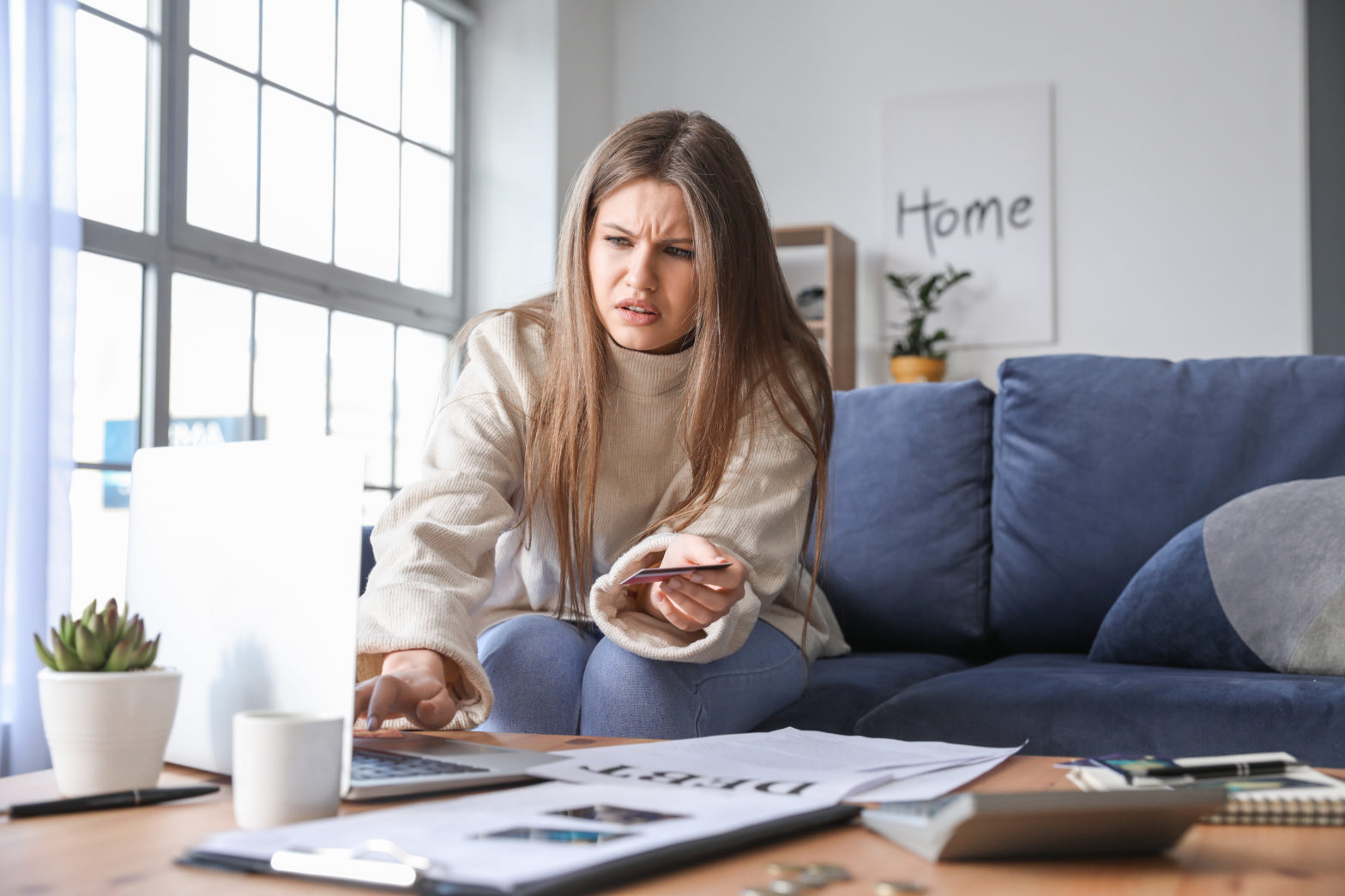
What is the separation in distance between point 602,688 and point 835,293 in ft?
9.26

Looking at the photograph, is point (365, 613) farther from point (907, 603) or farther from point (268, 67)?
point (268, 67)

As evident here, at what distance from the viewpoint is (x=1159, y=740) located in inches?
48.9

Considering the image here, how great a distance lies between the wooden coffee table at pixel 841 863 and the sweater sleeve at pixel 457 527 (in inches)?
13.2

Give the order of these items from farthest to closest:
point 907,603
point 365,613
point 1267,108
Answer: point 1267,108 < point 907,603 < point 365,613

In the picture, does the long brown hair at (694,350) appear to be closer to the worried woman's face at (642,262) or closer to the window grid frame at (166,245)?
the worried woman's face at (642,262)

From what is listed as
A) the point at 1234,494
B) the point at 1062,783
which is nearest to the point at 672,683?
the point at 1062,783

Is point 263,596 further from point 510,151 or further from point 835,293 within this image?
point 510,151

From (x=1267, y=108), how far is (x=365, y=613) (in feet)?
11.8

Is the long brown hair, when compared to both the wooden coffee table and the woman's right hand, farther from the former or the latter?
the wooden coffee table

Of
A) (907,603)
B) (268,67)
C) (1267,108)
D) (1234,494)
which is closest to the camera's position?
(1234,494)

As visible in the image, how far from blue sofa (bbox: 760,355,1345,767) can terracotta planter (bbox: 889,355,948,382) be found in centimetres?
187

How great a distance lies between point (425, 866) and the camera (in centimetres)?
47

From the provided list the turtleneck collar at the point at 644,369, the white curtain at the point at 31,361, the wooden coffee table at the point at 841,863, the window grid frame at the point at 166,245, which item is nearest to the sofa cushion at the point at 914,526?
the turtleneck collar at the point at 644,369

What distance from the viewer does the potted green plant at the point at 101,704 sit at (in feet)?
2.23
